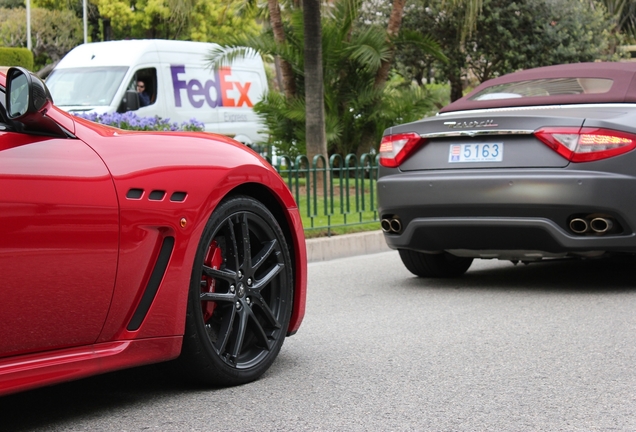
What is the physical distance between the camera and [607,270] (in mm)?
8359

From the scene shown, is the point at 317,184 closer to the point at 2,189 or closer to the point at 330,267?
the point at 330,267

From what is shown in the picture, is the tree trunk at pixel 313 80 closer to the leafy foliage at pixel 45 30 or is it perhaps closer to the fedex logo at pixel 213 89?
the fedex logo at pixel 213 89

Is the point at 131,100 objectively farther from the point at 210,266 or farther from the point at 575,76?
Answer: the point at 210,266

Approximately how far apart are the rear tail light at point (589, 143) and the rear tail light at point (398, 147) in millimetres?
995

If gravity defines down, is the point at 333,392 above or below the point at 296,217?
below

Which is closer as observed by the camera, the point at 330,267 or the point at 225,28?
the point at 330,267

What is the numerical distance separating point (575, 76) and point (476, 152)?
4.25 feet

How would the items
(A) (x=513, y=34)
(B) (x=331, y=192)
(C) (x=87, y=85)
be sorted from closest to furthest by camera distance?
(B) (x=331, y=192), (C) (x=87, y=85), (A) (x=513, y=34)

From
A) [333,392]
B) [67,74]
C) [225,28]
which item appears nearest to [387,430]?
[333,392]

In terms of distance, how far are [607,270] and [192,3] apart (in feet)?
33.7

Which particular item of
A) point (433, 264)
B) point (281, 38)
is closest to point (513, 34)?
point (281, 38)

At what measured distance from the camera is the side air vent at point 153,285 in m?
3.88

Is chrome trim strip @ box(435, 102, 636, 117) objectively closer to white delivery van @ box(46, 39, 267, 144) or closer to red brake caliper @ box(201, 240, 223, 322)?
red brake caliper @ box(201, 240, 223, 322)

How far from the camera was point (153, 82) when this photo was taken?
1941 centimetres
